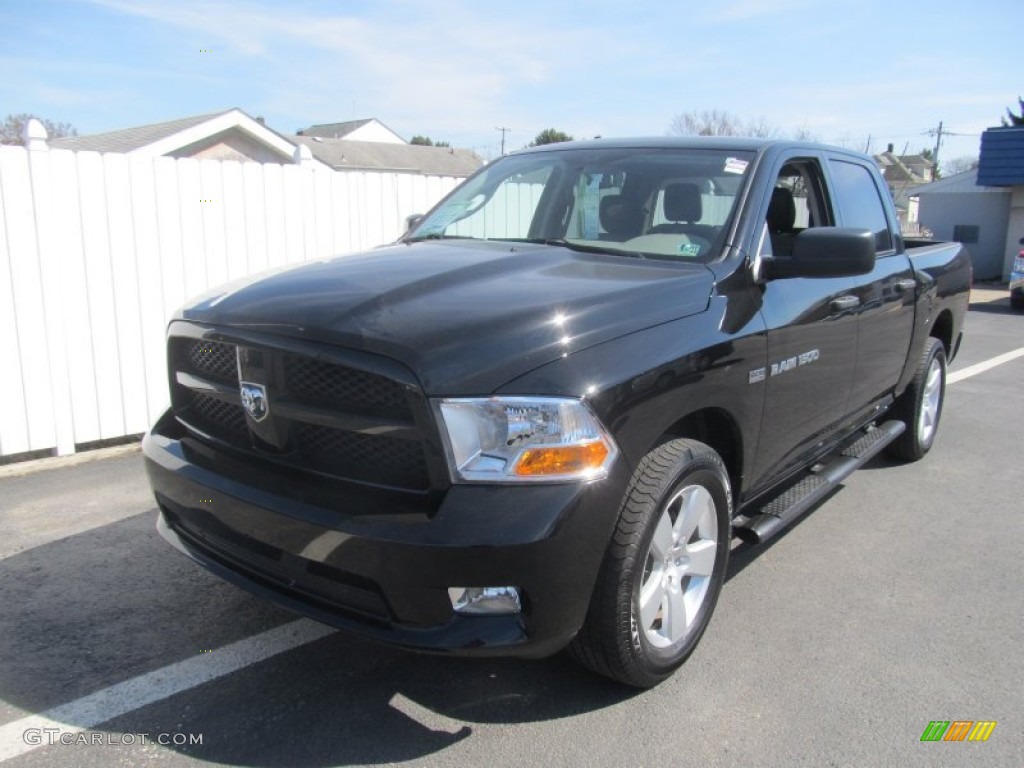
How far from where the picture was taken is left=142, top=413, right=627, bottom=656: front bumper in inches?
87.7

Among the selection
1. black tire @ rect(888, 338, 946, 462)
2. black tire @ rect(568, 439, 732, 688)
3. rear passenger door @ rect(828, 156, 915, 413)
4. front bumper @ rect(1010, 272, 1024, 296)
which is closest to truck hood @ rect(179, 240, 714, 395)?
black tire @ rect(568, 439, 732, 688)

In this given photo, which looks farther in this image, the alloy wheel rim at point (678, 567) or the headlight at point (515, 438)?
the alloy wheel rim at point (678, 567)

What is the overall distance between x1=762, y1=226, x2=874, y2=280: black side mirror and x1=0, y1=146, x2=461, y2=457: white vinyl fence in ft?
9.95

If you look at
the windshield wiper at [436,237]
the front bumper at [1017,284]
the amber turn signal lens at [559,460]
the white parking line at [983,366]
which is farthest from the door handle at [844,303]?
the front bumper at [1017,284]

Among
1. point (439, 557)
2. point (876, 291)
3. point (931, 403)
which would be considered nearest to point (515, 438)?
point (439, 557)

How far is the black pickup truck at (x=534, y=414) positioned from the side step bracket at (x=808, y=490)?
0.07 feet

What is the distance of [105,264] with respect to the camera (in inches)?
231

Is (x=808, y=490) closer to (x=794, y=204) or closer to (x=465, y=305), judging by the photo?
(x=794, y=204)

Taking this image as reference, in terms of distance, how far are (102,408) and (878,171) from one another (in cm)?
550

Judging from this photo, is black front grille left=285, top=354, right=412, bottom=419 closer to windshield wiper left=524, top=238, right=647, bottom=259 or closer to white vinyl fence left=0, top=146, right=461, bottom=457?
windshield wiper left=524, top=238, right=647, bottom=259

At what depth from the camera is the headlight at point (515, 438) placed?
2277 millimetres

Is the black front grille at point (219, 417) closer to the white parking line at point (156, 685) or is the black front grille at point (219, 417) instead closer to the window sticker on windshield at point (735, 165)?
the white parking line at point (156, 685)

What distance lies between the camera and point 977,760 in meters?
2.54

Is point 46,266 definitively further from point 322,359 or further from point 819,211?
point 819,211
